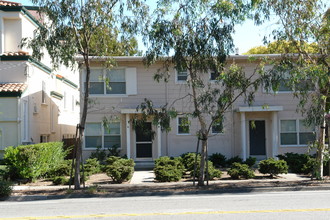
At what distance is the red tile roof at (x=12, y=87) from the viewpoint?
1928 centimetres

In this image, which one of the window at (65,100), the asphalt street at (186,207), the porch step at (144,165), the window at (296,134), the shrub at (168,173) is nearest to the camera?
the asphalt street at (186,207)

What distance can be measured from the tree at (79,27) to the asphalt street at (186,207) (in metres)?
2.84

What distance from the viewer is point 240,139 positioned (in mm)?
22500

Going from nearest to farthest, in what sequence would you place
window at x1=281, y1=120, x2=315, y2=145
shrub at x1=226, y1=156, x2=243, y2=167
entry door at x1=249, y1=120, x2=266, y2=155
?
shrub at x1=226, y1=156, x2=243, y2=167 < window at x1=281, y1=120, x2=315, y2=145 < entry door at x1=249, y1=120, x2=266, y2=155

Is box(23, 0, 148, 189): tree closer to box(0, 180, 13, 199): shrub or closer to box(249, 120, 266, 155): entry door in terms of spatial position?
box(0, 180, 13, 199): shrub

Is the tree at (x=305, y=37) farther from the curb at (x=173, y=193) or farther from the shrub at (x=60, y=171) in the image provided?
the shrub at (x=60, y=171)

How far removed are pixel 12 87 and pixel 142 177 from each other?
720cm

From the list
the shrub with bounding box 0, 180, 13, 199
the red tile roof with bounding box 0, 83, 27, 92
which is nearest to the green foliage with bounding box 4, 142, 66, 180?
the shrub with bounding box 0, 180, 13, 199

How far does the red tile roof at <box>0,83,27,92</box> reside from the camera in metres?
19.3

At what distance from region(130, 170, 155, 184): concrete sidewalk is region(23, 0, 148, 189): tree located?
124 inches

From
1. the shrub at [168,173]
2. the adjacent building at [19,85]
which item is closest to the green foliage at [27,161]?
the adjacent building at [19,85]

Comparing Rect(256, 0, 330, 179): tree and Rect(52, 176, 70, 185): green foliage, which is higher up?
Rect(256, 0, 330, 179): tree

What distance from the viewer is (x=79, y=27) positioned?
48.1ft

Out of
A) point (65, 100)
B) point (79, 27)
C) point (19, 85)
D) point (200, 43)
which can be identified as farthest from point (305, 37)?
point (65, 100)
